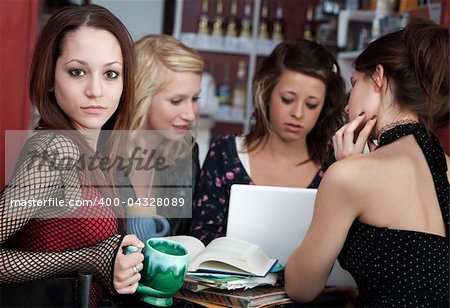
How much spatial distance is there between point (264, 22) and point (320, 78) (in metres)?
3.76

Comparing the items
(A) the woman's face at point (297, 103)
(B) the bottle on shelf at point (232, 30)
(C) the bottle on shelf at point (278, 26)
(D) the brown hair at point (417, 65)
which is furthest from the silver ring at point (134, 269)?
(C) the bottle on shelf at point (278, 26)

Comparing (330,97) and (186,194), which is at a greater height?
(330,97)

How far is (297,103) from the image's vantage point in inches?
105

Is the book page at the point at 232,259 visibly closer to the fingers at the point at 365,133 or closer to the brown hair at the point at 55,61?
the brown hair at the point at 55,61

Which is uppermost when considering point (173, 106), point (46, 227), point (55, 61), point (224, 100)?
point (55, 61)

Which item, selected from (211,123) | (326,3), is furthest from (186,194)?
(326,3)

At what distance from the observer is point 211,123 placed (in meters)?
5.59

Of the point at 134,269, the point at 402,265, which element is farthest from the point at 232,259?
the point at 402,265

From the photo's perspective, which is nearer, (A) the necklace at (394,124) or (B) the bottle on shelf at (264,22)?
(A) the necklace at (394,124)

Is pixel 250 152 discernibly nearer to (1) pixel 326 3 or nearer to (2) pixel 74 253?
(2) pixel 74 253

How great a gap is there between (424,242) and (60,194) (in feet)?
2.90

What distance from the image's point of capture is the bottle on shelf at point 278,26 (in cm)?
629

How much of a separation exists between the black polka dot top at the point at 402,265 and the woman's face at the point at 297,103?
0.94 meters

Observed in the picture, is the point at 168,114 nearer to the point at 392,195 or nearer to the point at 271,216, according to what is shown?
the point at 271,216
